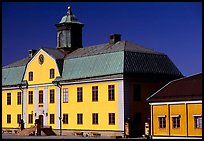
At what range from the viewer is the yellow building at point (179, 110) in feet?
108

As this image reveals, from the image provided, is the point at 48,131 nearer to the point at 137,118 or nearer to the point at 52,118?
the point at 52,118

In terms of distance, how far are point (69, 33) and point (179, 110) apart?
20.7 m

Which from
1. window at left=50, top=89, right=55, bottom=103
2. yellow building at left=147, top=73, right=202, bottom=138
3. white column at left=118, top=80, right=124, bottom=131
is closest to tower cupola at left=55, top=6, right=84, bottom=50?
window at left=50, top=89, right=55, bottom=103

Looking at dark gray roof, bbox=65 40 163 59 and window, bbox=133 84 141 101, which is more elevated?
dark gray roof, bbox=65 40 163 59

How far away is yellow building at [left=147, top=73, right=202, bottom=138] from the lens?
108ft

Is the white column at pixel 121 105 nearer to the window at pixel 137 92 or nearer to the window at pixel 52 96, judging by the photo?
the window at pixel 137 92

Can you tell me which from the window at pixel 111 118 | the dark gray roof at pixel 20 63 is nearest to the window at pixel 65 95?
the window at pixel 111 118

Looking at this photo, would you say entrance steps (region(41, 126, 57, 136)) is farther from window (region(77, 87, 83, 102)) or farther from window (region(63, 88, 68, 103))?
window (region(77, 87, 83, 102))

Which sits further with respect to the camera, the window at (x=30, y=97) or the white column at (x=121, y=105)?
the window at (x=30, y=97)

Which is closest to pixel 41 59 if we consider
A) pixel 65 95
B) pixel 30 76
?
pixel 30 76

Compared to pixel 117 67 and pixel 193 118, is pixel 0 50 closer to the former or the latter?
pixel 193 118

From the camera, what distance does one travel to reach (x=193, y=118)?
33.0 meters

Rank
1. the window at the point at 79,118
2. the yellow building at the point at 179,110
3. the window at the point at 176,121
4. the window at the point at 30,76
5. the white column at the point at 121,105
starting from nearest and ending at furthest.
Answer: the yellow building at the point at 179,110
the window at the point at 176,121
the white column at the point at 121,105
the window at the point at 79,118
the window at the point at 30,76

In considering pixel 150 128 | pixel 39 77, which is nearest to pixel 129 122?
pixel 150 128
